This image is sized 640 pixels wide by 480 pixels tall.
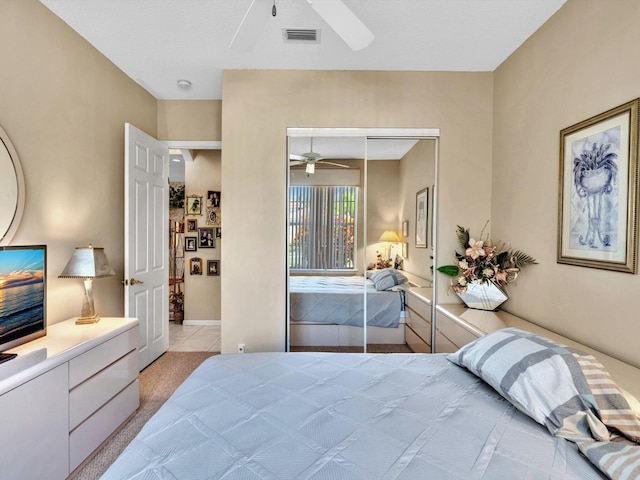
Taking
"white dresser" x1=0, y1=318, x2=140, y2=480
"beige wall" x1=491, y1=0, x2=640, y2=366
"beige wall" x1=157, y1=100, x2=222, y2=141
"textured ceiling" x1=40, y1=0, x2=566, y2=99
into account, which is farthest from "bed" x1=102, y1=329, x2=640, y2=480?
"beige wall" x1=157, y1=100, x2=222, y2=141

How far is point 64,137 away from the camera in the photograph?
2.25 metres

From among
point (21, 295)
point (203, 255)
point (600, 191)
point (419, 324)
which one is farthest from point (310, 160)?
point (203, 255)

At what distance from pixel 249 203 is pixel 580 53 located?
256cm

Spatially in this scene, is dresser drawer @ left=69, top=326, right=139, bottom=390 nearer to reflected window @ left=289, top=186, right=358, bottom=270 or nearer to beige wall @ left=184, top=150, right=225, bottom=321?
reflected window @ left=289, top=186, right=358, bottom=270

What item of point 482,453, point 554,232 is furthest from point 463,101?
point 482,453

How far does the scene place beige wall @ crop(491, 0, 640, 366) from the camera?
1.58 m

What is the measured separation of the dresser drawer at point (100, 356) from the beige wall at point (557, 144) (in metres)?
2.90

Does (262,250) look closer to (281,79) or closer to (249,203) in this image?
(249,203)

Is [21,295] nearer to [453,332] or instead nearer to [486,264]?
[453,332]

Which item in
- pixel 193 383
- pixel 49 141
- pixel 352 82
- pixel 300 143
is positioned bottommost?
pixel 193 383

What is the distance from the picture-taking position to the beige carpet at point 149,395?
185 cm

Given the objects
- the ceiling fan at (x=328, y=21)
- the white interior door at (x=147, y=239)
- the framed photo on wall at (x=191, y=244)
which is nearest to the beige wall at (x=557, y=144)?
the ceiling fan at (x=328, y=21)

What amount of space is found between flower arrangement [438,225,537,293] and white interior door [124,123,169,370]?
2.85 metres

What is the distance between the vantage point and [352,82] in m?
2.87
